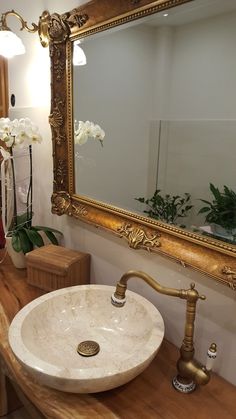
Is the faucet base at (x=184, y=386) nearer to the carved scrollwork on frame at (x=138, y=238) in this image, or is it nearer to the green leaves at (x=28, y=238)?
the carved scrollwork on frame at (x=138, y=238)

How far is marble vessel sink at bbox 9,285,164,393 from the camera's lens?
71 centimetres

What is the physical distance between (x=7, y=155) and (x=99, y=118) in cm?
50

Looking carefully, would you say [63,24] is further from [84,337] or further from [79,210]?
[84,337]

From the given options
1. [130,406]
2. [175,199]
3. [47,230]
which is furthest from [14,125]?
[130,406]

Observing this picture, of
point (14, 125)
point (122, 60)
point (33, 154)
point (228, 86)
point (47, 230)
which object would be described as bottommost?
point (47, 230)

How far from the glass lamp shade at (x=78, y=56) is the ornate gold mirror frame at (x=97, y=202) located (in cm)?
2

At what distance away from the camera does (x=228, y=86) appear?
2.46ft

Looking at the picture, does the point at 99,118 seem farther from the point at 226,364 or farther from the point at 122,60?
the point at 226,364

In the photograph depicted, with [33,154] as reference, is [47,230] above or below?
below

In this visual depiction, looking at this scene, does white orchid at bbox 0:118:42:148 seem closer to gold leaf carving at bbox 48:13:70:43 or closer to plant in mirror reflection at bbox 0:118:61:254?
plant in mirror reflection at bbox 0:118:61:254

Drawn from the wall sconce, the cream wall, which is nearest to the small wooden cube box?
the cream wall

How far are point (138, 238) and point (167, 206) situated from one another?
153 millimetres

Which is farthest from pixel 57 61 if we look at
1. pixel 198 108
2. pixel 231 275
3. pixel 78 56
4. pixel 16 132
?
pixel 231 275

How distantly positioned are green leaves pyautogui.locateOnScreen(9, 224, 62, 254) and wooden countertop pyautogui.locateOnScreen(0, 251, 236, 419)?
54cm
